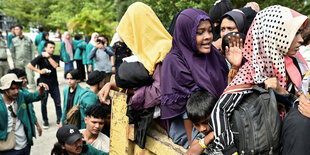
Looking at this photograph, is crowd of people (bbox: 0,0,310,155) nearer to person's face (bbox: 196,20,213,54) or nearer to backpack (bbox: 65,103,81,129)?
person's face (bbox: 196,20,213,54)

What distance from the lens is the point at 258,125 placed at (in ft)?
4.72

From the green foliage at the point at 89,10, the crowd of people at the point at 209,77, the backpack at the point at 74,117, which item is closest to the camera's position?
the crowd of people at the point at 209,77

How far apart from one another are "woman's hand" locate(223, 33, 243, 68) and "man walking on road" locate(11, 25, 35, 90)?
8332mm

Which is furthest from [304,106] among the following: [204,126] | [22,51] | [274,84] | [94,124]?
[22,51]

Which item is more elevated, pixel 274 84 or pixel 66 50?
pixel 274 84

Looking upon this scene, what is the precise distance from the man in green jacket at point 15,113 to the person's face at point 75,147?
4.12 feet

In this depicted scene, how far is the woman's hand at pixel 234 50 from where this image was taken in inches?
74.7

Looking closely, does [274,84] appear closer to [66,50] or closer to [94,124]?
[94,124]

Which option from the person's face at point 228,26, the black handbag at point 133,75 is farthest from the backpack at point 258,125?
the person's face at point 228,26

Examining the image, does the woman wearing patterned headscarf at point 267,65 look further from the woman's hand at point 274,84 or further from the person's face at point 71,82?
the person's face at point 71,82

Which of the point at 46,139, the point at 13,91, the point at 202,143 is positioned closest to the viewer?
the point at 202,143

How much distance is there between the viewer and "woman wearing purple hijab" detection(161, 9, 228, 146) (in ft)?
6.23

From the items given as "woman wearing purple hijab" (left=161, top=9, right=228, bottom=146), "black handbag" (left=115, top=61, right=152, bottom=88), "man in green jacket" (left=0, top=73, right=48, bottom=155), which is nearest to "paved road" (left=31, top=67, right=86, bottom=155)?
"man in green jacket" (left=0, top=73, right=48, bottom=155)

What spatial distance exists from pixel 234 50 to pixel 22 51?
8662 mm
